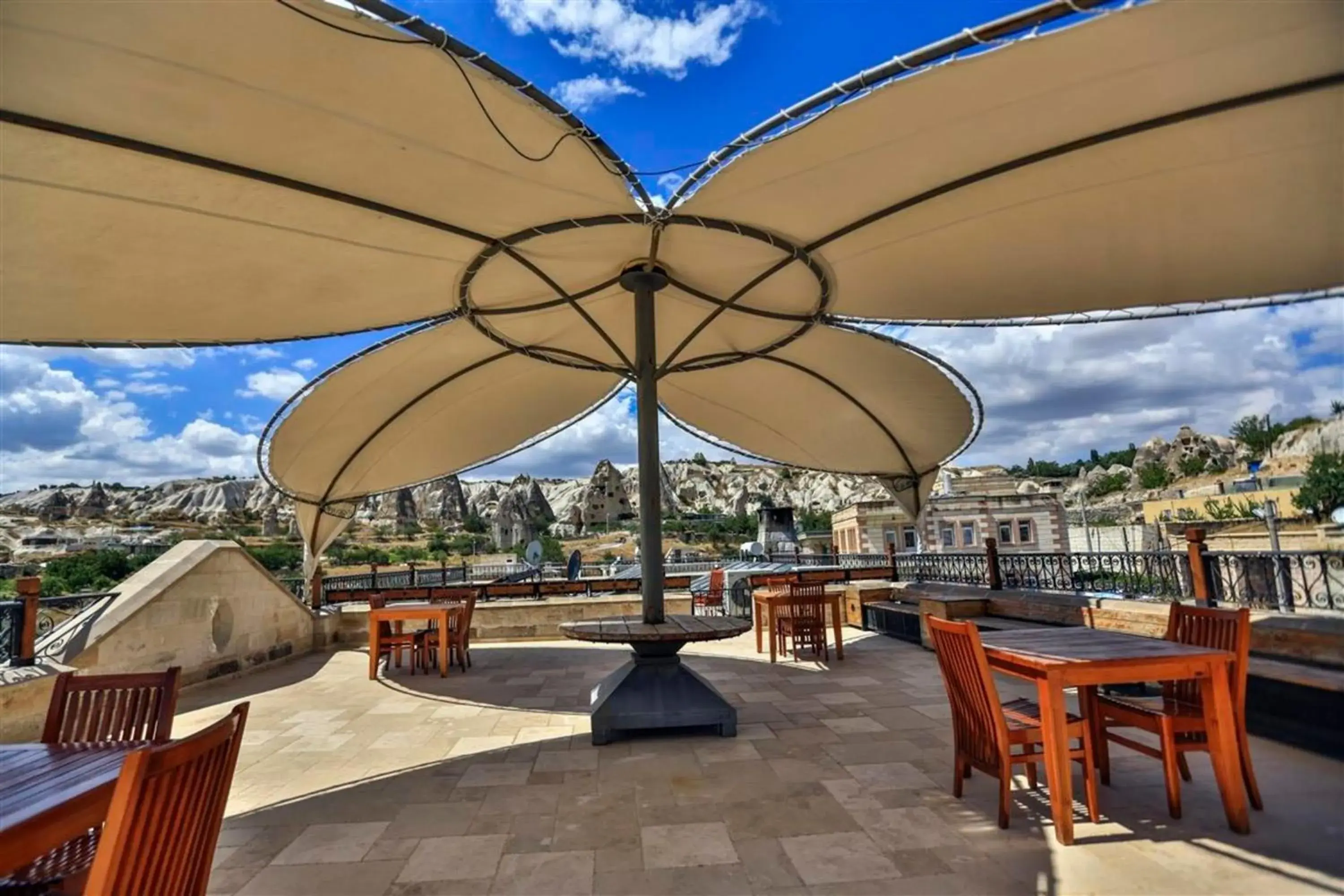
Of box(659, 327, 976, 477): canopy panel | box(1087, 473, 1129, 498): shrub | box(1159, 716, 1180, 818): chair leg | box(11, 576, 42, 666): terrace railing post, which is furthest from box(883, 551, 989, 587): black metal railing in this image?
box(1087, 473, 1129, 498): shrub

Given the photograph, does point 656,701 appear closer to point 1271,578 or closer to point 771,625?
point 771,625

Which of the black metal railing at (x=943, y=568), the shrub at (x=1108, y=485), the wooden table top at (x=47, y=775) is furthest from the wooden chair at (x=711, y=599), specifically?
the shrub at (x=1108, y=485)

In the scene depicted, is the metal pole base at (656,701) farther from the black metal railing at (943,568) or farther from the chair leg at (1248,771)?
the black metal railing at (943,568)

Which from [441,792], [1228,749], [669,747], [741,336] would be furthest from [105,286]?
[1228,749]

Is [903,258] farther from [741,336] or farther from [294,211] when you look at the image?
[294,211]

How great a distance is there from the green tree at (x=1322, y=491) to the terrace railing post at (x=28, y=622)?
5475 cm

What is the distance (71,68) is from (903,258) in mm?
5693

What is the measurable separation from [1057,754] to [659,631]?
278 centimetres

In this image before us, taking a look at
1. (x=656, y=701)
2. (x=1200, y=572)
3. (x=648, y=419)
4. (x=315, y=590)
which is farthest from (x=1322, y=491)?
(x=315, y=590)

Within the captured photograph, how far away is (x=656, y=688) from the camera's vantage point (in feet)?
16.6

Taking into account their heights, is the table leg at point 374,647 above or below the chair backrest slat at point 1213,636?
below

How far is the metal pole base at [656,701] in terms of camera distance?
4.79 metres

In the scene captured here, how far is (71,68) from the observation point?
3035 millimetres

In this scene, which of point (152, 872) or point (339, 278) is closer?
point (152, 872)
